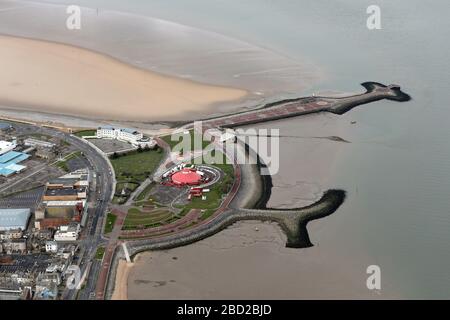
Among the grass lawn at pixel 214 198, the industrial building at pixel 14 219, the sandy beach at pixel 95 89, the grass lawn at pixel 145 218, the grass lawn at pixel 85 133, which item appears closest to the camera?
the industrial building at pixel 14 219

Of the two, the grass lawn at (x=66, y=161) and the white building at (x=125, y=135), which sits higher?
the white building at (x=125, y=135)

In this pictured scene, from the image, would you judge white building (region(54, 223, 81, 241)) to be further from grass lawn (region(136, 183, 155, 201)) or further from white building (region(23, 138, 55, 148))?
white building (region(23, 138, 55, 148))

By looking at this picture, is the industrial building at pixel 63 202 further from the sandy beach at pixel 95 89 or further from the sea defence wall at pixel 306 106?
the sea defence wall at pixel 306 106

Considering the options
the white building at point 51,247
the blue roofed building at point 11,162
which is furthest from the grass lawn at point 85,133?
the white building at point 51,247

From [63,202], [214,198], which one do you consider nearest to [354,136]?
[214,198]

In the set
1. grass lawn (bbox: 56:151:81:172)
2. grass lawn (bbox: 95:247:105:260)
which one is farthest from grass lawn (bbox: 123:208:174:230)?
grass lawn (bbox: 56:151:81:172)

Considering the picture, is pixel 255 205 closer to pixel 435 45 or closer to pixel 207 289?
pixel 207 289

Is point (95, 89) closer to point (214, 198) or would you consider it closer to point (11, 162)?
point (11, 162)
